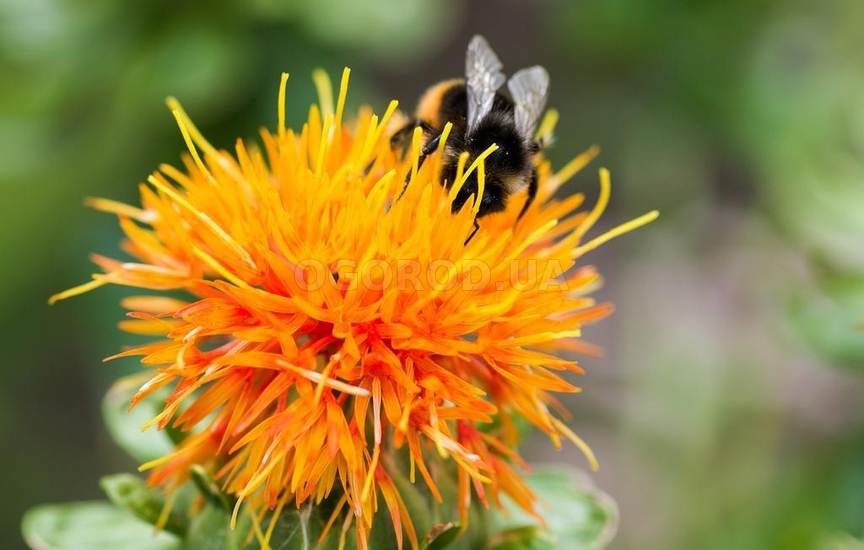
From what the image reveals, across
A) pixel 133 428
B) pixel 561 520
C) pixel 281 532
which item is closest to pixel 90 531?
pixel 133 428

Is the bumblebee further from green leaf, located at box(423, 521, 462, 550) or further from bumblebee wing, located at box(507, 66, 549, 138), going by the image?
green leaf, located at box(423, 521, 462, 550)

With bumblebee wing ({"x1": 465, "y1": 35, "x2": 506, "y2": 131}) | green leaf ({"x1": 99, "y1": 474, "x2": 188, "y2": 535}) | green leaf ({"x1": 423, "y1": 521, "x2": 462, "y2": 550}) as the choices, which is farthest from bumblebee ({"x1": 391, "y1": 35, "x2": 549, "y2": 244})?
green leaf ({"x1": 99, "y1": 474, "x2": 188, "y2": 535})

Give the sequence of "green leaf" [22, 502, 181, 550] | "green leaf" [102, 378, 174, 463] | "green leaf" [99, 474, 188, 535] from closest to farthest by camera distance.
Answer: "green leaf" [99, 474, 188, 535]
"green leaf" [22, 502, 181, 550]
"green leaf" [102, 378, 174, 463]

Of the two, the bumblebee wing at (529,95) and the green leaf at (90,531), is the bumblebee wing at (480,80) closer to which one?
the bumblebee wing at (529,95)

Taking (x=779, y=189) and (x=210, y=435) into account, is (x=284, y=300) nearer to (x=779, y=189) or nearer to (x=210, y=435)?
(x=210, y=435)

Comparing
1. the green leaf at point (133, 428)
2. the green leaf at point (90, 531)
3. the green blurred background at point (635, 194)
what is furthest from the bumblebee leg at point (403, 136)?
the green blurred background at point (635, 194)
